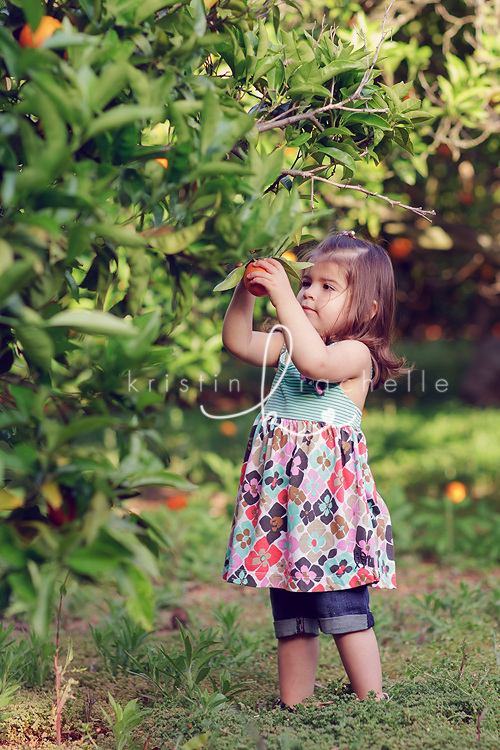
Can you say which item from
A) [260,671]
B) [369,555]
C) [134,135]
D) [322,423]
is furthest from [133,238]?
[260,671]

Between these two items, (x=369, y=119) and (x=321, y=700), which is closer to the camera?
(x=369, y=119)

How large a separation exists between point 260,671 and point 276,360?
1.08m

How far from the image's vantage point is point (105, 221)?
3.42ft

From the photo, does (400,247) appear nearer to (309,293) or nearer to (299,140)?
(309,293)

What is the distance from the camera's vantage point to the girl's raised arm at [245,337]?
1.89 m

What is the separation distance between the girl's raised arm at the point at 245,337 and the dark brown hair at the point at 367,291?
0.61 ft

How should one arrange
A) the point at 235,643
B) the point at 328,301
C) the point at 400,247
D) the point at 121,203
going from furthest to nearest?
the point at 400,247
the point at 235,643
the point at 328,301
the point at 121,203

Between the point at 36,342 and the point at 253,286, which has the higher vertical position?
the point at 253,286

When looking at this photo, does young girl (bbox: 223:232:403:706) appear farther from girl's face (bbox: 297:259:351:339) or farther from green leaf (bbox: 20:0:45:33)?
green leaf (bbox: 20:0:45:33)

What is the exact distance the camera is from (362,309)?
6.50 feet

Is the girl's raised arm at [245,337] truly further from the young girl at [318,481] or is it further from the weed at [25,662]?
the weed at [25,662]

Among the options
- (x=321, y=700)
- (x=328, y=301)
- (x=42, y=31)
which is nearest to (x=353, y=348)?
(x=328, y=301)

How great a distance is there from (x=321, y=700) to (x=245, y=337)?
3.53 ft

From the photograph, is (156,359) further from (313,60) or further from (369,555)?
(369,555)
